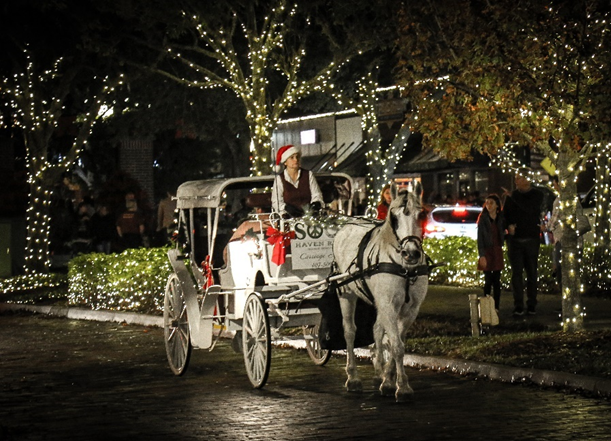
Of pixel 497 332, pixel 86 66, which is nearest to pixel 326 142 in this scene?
pixel 86 66

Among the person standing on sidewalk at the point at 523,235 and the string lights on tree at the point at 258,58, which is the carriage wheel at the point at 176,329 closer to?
the person standing on sidewalk at the point at 523,235

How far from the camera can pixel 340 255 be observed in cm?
1248

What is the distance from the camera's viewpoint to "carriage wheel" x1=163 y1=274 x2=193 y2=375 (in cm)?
1357

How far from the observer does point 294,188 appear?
1321 cm

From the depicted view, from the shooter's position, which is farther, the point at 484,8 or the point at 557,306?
the point at 557,306

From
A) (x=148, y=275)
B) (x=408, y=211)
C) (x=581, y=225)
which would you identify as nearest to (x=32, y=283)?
(x=148, y=275)

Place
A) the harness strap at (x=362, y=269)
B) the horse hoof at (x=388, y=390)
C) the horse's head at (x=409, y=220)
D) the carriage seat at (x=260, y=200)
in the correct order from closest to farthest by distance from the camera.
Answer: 1. the horse's head at (x=409, y=220)
2. the horse hoof at (x=388, y=390)
3. the harness strap at (x=362, y=269)
4. the carriage seat at (x=260, y=200)

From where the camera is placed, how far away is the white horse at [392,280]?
432 inches

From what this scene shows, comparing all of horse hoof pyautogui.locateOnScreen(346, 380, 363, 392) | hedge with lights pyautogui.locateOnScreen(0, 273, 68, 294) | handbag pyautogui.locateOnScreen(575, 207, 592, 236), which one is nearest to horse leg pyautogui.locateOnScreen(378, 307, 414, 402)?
horse hoof pyautogui.locateOnScreen(346, 380, 363, 392)

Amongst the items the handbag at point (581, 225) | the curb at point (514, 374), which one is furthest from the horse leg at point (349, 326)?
the handbag at point (581, 225)

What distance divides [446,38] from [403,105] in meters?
30.9

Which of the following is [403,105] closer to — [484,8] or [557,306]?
[557,306]

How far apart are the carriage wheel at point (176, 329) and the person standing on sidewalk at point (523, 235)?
19.7 feet

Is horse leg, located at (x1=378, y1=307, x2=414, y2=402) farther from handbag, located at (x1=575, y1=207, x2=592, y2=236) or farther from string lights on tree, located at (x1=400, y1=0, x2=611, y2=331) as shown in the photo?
handbag, located at (x1=575, y1=207, x2=592, y2=236)
